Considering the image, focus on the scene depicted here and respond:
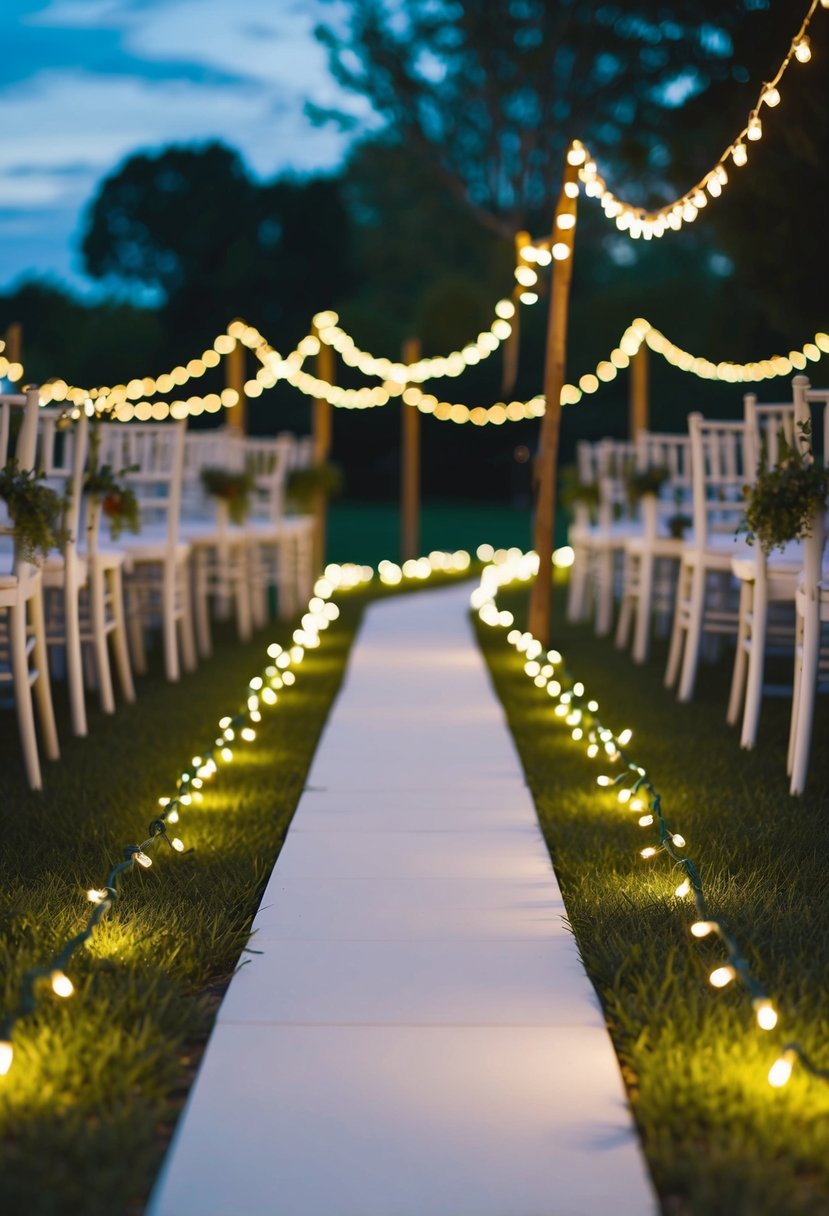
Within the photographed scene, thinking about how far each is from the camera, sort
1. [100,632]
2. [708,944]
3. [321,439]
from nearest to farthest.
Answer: [708,944] → [100,632] → [321,439]

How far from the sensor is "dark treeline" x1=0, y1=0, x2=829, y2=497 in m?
9.16

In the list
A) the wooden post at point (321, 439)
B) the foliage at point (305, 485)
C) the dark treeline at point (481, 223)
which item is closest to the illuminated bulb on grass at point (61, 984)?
the foliage at point (305, 485)

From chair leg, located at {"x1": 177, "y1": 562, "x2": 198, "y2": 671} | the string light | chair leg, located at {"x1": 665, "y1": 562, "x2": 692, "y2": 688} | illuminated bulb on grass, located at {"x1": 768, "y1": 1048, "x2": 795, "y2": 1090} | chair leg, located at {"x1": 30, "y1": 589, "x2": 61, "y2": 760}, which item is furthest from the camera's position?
chair leg, located at {"x1": 177, "y1": 562, "x2": 198, "y2": 671}

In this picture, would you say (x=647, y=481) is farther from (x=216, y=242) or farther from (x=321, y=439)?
(x=216, y=242)

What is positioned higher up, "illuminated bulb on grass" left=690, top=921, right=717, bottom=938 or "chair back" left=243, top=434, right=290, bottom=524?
"chair back" left=243, top=434, right=290, bottom=524

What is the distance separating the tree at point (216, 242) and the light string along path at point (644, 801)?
1463 cm

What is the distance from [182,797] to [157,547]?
2.36m

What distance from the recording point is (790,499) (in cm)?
334

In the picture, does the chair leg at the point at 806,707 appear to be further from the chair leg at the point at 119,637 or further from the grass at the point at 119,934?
the chair leg at the point at 119,637

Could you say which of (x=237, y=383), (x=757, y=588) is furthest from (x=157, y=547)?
(x=237, y=383)

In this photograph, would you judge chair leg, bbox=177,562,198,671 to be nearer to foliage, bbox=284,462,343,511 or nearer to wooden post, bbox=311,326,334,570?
foliage, bbox=284,462,343,511

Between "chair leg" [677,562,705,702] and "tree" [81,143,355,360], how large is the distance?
16582mm

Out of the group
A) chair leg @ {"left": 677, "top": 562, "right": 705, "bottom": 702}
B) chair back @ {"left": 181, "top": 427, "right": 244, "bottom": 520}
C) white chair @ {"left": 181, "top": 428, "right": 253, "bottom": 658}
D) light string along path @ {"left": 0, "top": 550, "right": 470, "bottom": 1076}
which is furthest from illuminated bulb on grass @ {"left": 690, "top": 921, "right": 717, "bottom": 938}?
chair back @ {"left": 181, "top": 427, "right": 244, "bottom": 520}

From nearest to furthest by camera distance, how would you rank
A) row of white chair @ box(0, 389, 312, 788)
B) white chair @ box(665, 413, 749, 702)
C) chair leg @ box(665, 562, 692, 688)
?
row of white chair @ box(0, 389, 312, 788), white chair @ box(665, 413, 749, 702), chair leg @ box(665, 562, 692, 688)
